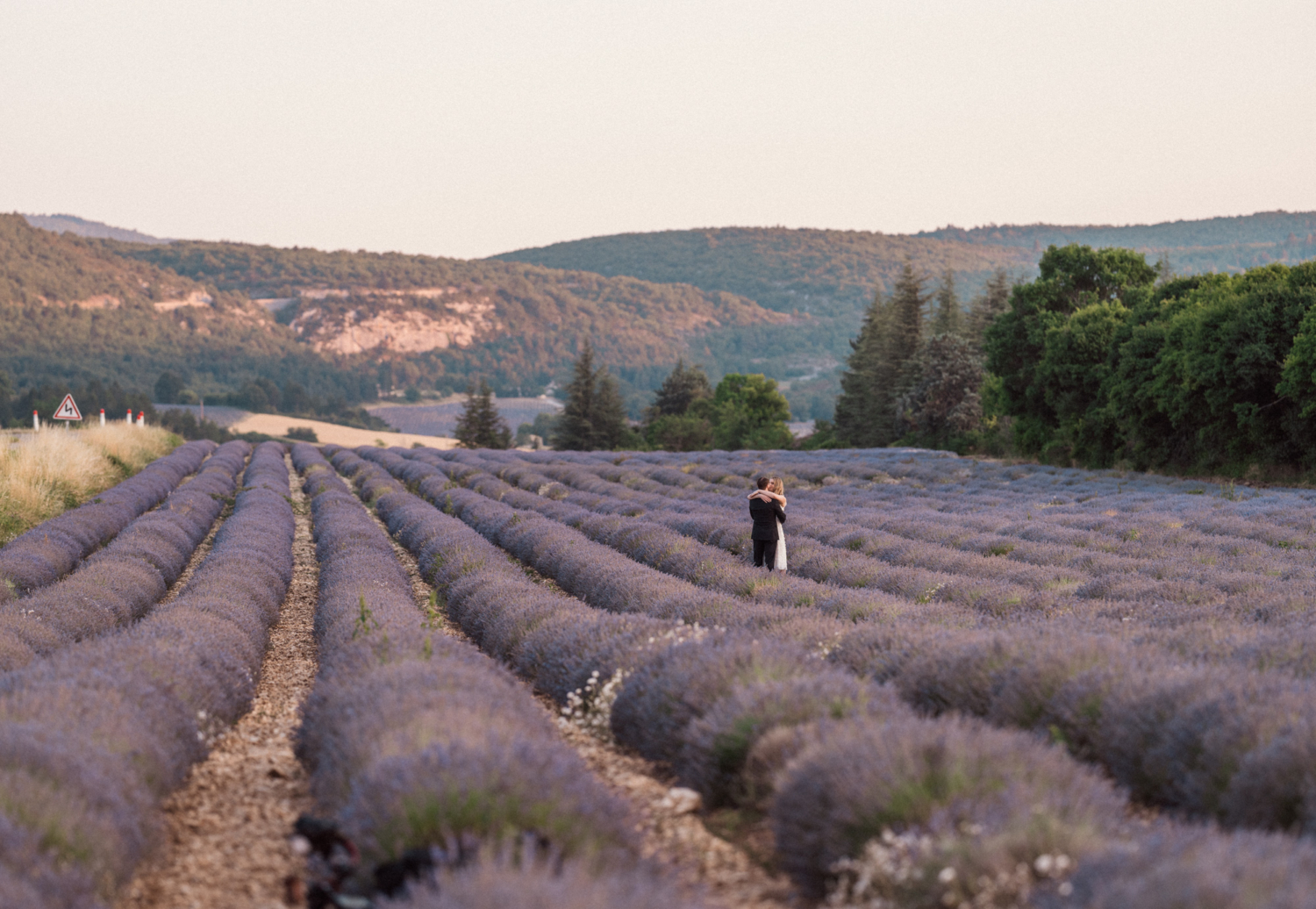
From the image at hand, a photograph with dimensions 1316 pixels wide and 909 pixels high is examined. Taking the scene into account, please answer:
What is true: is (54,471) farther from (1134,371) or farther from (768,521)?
(1134,371)

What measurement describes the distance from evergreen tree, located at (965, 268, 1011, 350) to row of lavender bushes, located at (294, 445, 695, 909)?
181ft

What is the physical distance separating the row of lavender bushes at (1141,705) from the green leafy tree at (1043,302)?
1236 inches

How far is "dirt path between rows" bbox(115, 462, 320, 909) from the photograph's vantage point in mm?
3189

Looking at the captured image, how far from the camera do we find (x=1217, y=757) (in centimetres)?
324

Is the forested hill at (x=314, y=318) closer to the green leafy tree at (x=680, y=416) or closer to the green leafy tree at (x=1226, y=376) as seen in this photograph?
the green leafy tree at (x=680, y=416)

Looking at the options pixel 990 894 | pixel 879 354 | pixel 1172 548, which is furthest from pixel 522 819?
pixel 879 354

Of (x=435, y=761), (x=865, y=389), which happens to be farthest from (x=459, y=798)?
(x=865, y=389)

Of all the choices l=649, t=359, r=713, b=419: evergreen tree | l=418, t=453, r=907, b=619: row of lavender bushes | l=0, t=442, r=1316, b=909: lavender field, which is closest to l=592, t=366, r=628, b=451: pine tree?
l=649, t=359, r=713, b=419: evergreen tree

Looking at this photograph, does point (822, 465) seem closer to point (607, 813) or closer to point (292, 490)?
point (292, 490)

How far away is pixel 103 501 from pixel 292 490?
8.13 metres

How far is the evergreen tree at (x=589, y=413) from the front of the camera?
187ft

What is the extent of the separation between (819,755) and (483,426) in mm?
55939

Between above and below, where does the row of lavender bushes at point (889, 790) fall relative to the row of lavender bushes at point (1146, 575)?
above

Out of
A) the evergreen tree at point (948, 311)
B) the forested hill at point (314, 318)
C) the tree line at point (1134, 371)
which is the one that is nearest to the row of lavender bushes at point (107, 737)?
the tree line at point (1134, 371)
